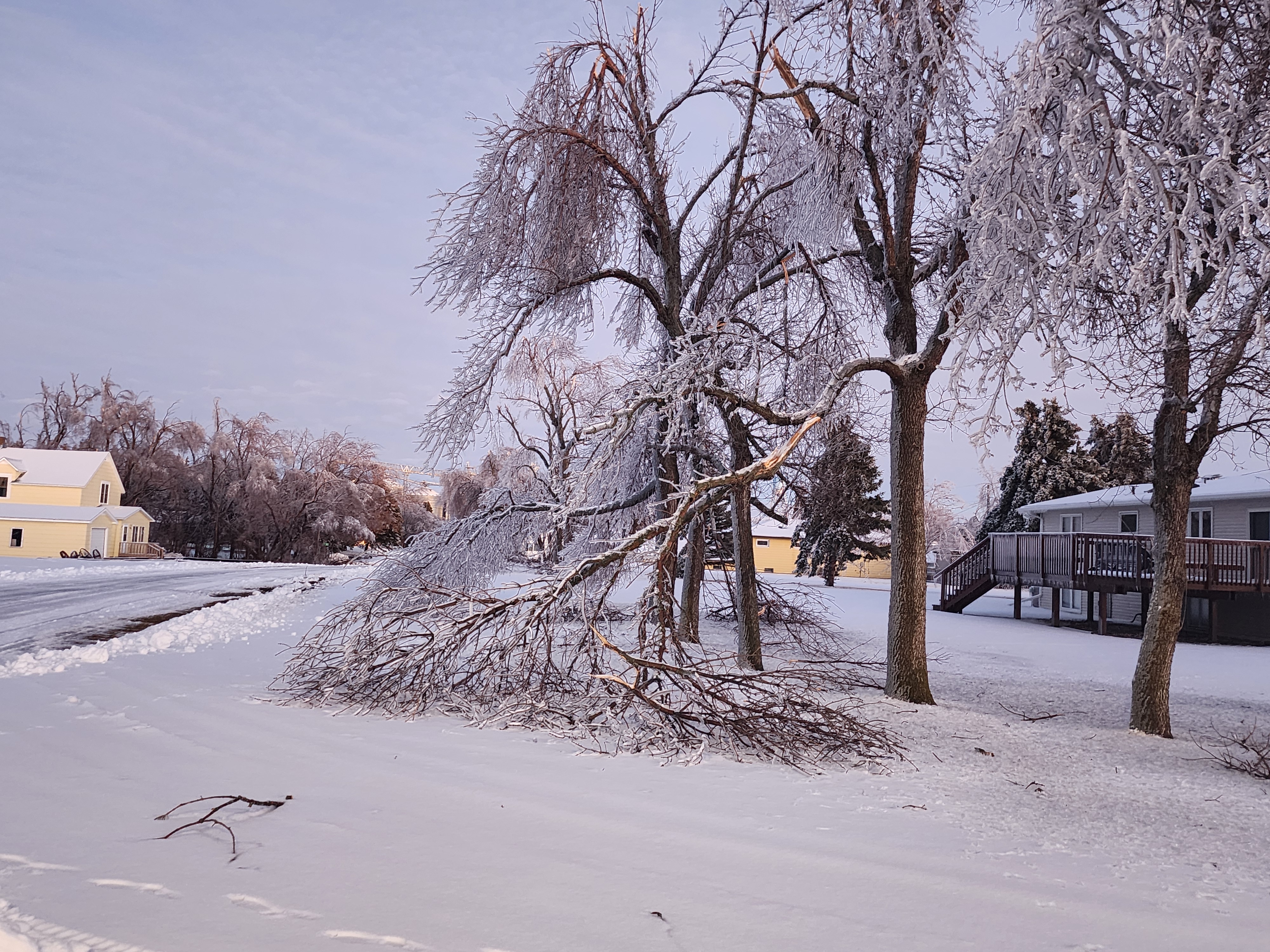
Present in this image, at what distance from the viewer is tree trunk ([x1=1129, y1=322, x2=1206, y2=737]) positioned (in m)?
8.23

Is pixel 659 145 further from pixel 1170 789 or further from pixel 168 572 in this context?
pixel 168 572

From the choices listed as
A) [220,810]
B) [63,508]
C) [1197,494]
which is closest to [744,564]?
[220,810]

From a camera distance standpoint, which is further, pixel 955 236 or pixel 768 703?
pixel 955 236

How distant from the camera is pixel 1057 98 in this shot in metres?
4.75

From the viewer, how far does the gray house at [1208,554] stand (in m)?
Result: 18.6

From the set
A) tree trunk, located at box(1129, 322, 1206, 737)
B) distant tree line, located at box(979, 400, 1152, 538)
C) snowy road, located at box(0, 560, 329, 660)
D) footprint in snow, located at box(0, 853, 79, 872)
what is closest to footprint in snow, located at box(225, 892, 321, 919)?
footprint in snow, located at box(0, 853, 79, 872)

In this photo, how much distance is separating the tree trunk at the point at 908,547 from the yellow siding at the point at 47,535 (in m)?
42.2

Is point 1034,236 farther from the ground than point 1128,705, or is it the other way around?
point 1034,236

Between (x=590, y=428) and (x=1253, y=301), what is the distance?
5321 mm

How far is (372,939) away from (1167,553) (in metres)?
8.48

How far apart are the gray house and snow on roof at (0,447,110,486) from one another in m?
42.3

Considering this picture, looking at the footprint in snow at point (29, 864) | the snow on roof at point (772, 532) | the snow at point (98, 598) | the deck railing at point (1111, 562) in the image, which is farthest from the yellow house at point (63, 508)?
the footprint in snow at point (29, 864)

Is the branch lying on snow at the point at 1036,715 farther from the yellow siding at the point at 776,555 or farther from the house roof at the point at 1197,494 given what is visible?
the yellow siding at the point at 776,555

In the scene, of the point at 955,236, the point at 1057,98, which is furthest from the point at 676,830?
the point at 955,236
